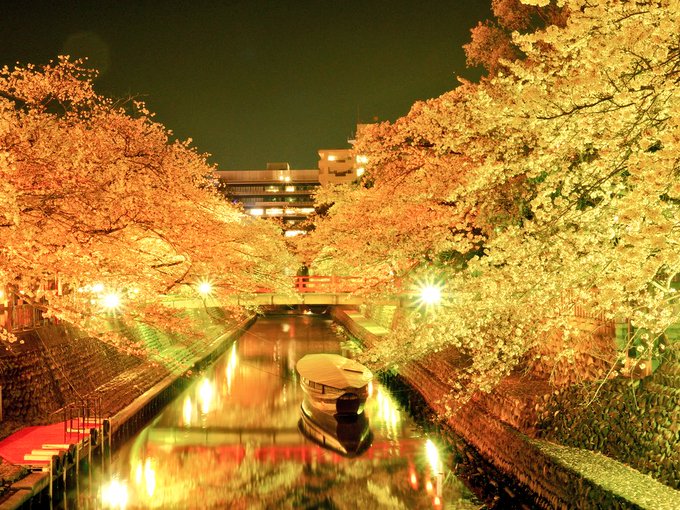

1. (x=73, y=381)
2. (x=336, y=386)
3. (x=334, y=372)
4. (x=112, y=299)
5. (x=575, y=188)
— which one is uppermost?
(x=575, y=188)

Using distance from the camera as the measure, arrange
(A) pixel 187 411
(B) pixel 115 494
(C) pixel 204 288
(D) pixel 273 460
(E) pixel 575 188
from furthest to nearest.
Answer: (A) pixel 187 411 < (C) pixel 204 288 < (D) pixel 273 460 < (B) pixel 115 494 < (E) pixel 575 188

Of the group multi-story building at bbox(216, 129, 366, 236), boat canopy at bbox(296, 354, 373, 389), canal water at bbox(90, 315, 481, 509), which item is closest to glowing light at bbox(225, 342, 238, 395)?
canal water at bbox(90, 315, 481, 509)

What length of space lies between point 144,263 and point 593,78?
1208cm

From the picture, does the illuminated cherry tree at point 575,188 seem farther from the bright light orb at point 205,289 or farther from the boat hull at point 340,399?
the bright light orb at point 205,289

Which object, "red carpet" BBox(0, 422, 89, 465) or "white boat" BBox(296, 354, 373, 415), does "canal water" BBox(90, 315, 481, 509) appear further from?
"red carpet" BBox(0, 422, 89, 465)

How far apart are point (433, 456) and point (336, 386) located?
4.75 metres

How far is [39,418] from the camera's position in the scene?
14.6 metres

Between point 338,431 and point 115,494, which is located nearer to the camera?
point 115,494

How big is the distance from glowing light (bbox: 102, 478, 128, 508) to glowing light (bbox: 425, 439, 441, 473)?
7.73m

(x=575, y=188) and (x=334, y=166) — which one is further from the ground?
(x=334, y=166)

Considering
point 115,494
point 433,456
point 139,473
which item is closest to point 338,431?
point 433,456

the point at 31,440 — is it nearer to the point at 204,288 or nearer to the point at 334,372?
the point at 204,288

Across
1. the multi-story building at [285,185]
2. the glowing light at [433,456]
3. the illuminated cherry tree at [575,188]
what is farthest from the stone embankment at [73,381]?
the multi-story building at [285,185]

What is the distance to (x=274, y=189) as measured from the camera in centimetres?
11244
